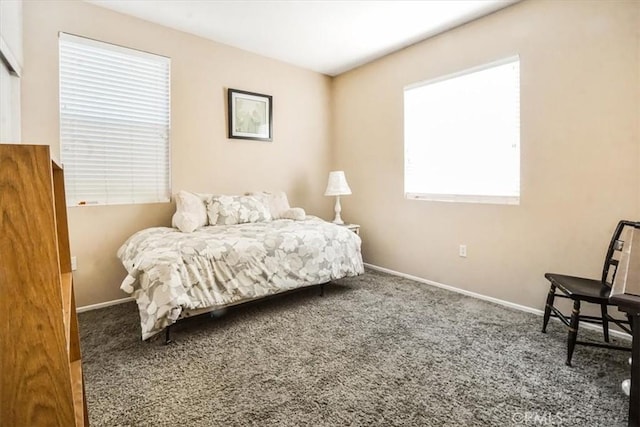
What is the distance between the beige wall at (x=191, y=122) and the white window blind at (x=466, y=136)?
140 cm

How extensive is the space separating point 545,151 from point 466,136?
2.30 ft

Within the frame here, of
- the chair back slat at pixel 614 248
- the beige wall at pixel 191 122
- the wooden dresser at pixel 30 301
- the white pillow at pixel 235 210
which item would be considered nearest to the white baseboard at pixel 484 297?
the chair back slat at pixel 614 248

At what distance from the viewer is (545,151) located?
2.60 m

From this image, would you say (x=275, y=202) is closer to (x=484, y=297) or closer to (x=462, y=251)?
(x=462, y=251)

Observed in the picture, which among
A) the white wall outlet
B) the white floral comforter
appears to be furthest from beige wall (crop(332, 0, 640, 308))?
the white floral comforter

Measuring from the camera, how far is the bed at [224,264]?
211cm

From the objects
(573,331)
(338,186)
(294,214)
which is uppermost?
(338,186)

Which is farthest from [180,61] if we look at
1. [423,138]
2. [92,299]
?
[423,138]

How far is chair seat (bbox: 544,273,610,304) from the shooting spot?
1843mm

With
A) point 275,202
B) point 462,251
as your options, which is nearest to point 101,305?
point 275,202

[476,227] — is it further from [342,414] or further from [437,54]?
[342,414]

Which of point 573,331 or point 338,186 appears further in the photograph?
point 338,186

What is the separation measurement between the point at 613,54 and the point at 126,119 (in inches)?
155

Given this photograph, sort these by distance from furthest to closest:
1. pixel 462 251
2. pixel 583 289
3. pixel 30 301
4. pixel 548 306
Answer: pixel 462 251, pixel 548 306, pixel 583 289, pixel 30 301
